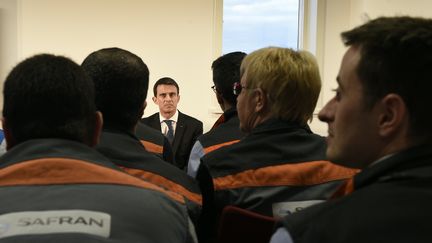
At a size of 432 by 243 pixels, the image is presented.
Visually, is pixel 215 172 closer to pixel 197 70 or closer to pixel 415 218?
pixel 415 218

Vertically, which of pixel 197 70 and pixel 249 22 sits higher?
pixel 249 22

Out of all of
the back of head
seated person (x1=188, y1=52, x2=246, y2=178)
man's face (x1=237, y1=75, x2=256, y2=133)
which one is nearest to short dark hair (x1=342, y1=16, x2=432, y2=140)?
the back of head

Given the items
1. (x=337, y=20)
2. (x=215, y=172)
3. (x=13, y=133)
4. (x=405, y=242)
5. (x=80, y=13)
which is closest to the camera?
(x=405, y=242)

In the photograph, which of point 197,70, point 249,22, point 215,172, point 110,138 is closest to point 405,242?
point 215,172

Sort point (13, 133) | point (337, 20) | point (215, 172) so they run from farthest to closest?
point (337, 20) < point (215, 172) < point (13, 133)

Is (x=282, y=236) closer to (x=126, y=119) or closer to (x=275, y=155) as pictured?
(x=275, y=155)

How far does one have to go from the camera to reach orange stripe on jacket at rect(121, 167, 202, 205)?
1520mm

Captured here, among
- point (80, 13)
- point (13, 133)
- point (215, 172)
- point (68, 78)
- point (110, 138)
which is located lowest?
point (215, 172)

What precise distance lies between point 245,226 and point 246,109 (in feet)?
1.99

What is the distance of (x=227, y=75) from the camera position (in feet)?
7.70

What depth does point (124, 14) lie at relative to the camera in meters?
4.92

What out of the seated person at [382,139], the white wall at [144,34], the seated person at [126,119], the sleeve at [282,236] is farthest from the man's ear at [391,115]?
the white wall at [144,34]

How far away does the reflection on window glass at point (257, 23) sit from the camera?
5387mm

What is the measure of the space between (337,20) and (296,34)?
526mm
